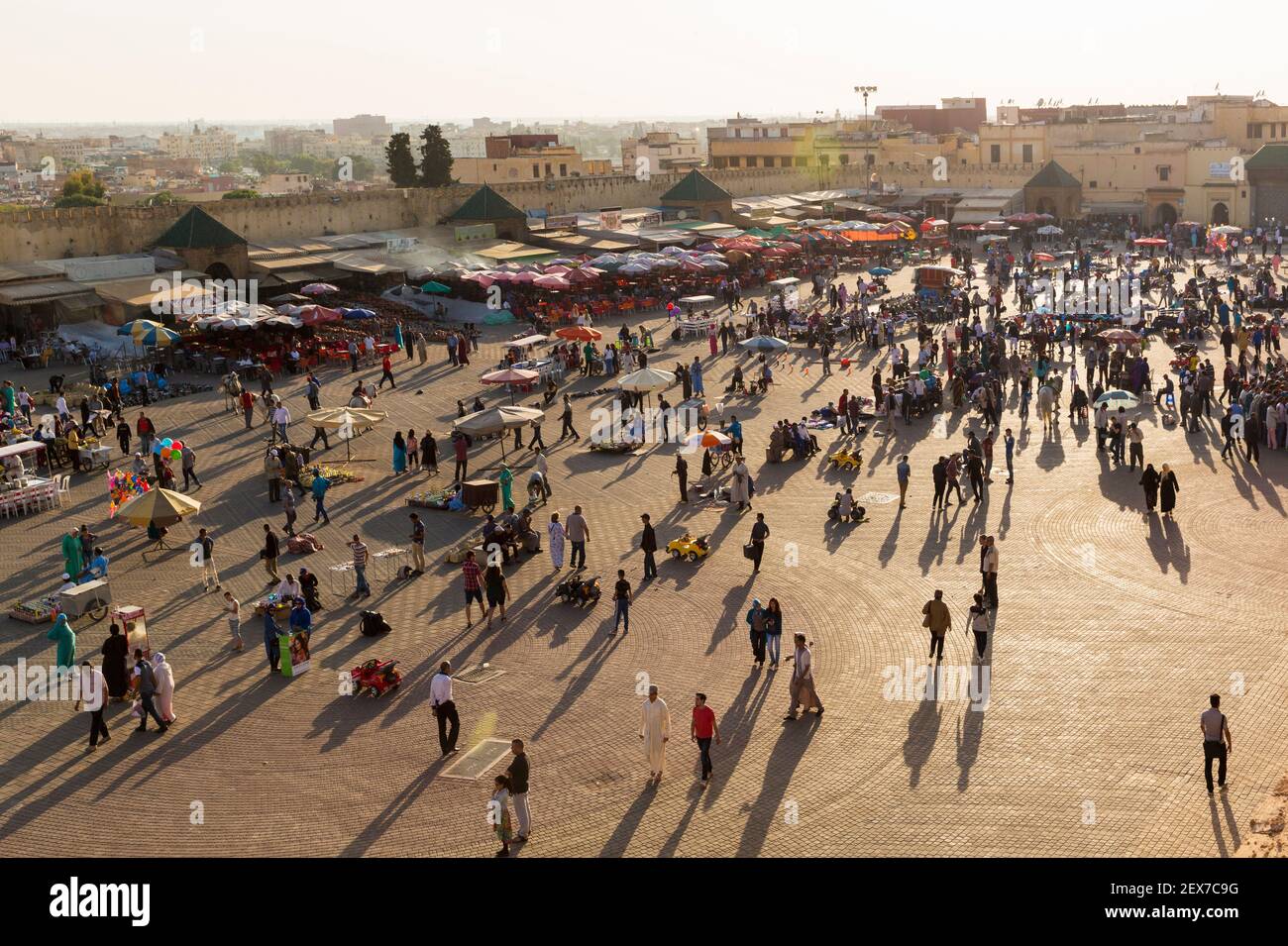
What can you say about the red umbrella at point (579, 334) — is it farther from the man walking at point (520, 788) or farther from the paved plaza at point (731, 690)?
the man walking at point (520, 788)

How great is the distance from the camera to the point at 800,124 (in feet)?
285

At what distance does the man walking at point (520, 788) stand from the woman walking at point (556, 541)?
7.08 meters

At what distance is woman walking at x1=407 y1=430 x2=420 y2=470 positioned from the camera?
23.8 m

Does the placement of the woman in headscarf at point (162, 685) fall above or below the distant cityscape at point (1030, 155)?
below

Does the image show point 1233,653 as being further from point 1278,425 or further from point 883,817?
point 1278,425

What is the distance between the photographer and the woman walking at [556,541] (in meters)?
18.1

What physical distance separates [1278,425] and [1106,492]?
14.5ft

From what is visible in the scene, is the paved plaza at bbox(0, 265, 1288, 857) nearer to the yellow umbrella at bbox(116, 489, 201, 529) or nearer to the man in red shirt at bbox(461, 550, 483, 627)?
the man in red shirt at bbox(461, 550, 483, 627)

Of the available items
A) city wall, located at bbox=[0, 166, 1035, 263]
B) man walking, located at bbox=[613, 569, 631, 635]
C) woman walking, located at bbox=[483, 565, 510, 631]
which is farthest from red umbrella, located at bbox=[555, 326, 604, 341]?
city wall, located at bbox=[0, 166, 1035, 263]

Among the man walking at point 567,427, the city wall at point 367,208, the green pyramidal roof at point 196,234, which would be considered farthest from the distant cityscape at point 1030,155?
the man walking at point 567,427

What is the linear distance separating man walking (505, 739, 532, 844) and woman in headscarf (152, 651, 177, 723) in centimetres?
461

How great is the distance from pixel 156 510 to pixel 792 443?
11.2m
